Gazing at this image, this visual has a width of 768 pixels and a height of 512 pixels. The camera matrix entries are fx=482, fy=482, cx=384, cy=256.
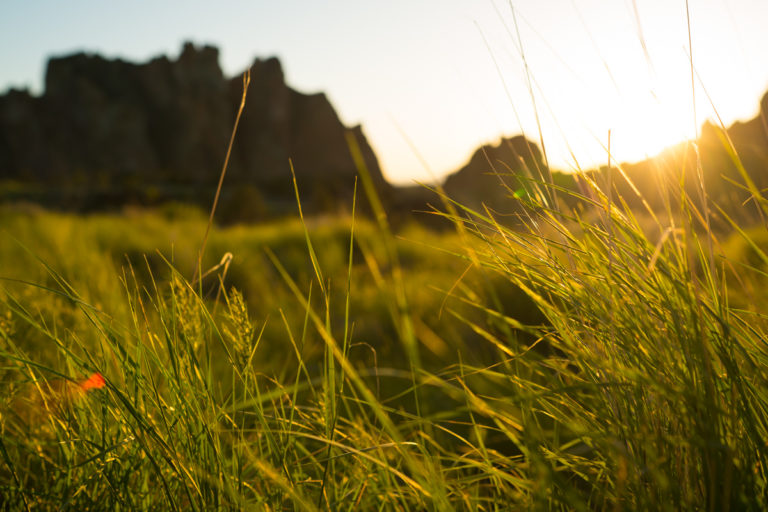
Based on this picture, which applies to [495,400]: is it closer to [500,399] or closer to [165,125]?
[500,399]

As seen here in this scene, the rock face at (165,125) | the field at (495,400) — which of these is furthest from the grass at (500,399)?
the rock face at (165,125)

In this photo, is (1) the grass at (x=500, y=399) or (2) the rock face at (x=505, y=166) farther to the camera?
(2) the rock face at (x=505, y=166)

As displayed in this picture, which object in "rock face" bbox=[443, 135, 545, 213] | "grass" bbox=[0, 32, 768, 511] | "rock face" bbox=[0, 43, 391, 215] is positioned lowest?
"grass" bbox=[0, 32, 768, 511]

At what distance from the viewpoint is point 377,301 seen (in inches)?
134

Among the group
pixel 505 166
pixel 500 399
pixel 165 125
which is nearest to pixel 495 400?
pixel 500 399

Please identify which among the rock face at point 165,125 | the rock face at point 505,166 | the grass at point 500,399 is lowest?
the grass at point 500,399

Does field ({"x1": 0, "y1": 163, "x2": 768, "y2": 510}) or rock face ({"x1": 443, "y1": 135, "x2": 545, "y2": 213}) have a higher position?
rock face ({"x1": 443, "y1": 135, "x2": 545, "y2": 213})

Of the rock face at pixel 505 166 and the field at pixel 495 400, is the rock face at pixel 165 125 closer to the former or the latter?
the rock face at pixel 505 166

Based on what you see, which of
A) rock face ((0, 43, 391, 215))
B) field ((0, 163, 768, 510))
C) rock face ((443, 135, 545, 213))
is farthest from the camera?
rock face ((0, 43, 391, 215))

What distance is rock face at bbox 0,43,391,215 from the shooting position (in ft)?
143

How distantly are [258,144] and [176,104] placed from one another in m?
8.44

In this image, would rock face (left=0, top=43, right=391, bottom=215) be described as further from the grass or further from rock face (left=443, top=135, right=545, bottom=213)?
the grass

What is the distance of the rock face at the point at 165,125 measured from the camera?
143 feet

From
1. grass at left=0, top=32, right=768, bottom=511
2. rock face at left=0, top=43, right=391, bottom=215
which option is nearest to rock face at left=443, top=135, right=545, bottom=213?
grass at left=0, top=32, right=768, bottom=511
